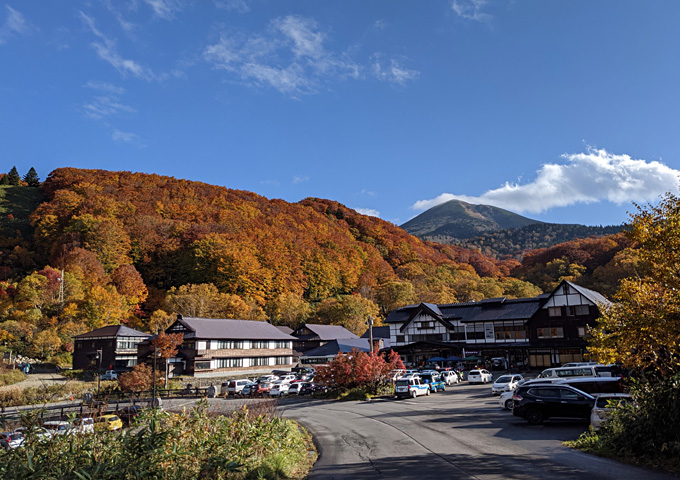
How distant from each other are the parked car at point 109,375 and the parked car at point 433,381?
32.6 m

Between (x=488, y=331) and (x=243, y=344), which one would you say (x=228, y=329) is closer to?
(x=243, y=344)

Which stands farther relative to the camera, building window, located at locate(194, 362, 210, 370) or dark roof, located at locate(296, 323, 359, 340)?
dark roof, located at locate(296, 323, 359, 340)

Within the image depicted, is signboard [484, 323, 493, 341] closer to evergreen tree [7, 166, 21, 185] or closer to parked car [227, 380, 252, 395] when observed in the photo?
parked car [227, 380, 252, 395]

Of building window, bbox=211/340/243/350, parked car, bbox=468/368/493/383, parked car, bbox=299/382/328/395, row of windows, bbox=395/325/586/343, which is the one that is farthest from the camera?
building window, bbox=211/340/243/350

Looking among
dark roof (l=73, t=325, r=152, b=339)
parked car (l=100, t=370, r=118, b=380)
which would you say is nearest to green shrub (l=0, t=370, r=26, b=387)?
parked car (l=100, t=370, r=118, b=380)

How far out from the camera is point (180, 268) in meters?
89.6

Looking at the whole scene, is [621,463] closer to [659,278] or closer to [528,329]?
[659,278]

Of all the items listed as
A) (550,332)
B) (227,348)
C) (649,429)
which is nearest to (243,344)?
(227,348)

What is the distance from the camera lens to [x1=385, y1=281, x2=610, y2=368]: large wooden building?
174 ft

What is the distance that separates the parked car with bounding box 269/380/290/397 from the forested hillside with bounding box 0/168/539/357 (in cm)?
3411

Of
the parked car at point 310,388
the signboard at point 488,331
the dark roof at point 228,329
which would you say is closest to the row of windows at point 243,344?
the dark roof at point 228,329

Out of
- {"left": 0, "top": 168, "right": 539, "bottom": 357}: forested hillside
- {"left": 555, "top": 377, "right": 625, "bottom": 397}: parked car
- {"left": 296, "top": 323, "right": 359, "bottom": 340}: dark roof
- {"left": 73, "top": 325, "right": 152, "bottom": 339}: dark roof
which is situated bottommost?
{"left": 555, "top": 377, "right": 625, "bottom": 397}: parked car

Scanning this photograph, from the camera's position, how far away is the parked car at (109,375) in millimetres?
49566

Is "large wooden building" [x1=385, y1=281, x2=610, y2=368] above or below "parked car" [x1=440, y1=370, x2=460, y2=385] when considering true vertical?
above
